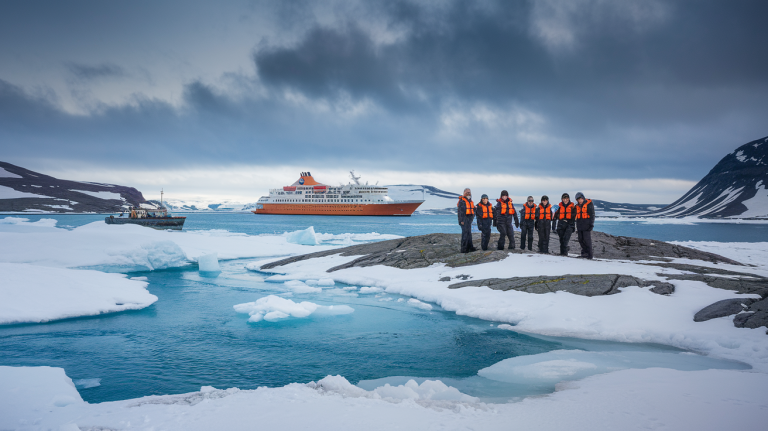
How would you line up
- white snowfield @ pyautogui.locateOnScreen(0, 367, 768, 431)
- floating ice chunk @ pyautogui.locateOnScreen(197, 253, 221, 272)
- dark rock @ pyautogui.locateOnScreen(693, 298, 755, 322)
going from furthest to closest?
floating ice chunk @ pyautogui.locateOnScreen(197, 253, 221, 272), dark rock @ pyautogui.locateOnScreen(693, 298, 755, 322), white snowfield @ pyautogui.locateOnScreen(0, 367, 768, 431)

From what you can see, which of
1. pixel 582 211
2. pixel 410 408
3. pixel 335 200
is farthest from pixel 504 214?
pixel 335 200

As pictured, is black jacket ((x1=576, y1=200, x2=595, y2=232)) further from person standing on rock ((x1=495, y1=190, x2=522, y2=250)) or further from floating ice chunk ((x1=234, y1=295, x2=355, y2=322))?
floating ice chunk ((x1=234, y1=295, x2=355, y2=322))

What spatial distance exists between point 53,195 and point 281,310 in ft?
549

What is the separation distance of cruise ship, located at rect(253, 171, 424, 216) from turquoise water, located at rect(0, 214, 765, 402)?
82635 mm

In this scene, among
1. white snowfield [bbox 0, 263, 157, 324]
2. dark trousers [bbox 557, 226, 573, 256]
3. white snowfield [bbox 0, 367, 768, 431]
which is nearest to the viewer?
white snowfield [bbox 0, 367, 768, 431]

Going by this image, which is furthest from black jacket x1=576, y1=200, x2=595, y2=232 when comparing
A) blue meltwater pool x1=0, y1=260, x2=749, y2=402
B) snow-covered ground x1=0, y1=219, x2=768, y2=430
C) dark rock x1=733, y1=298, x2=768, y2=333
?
blue meltwater pool x1=0, y1=260, x2=749, y2=402

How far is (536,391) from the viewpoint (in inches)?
169

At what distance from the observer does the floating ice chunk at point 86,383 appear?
4.52m

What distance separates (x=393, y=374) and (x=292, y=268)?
390 inches

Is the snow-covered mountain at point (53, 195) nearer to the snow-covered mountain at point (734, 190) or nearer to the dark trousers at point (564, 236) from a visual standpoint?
the dark trousers at point (564, 236)

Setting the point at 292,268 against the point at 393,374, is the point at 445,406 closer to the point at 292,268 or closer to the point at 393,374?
the point at 393,374

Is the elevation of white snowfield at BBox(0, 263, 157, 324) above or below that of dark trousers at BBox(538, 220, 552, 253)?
below

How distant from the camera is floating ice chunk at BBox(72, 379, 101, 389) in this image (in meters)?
4.52

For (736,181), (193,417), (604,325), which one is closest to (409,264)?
(604,325)
